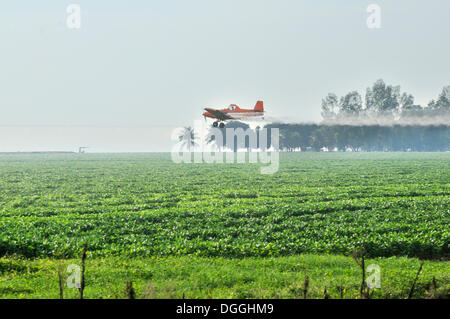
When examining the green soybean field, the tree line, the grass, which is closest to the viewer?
the grass

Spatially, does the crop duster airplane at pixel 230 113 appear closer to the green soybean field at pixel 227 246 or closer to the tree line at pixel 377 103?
the green soybean field at pixel 227 246

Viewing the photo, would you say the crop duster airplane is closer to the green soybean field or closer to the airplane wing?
the airplane wing

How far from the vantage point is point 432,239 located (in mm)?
16562

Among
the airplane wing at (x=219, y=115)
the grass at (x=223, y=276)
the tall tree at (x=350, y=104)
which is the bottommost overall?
the grass at (x=223, y=276)

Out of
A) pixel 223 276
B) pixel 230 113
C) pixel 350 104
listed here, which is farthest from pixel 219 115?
pixel 350 104

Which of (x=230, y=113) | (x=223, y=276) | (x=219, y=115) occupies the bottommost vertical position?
(x=223, y=276)

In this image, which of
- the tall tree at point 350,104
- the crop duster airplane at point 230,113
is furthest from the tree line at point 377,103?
the crop duster airplane at point 230,113

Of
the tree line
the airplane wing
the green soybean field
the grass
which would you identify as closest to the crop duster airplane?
the airplane wing

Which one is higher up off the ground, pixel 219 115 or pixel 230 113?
pixel 230 113

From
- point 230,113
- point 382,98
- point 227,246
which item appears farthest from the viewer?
point 382,98

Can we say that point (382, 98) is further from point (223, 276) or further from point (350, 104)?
point (223, 276)

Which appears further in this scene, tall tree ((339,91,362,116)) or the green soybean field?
tall tree ((339,91,362,116))

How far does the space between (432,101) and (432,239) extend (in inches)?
4907
